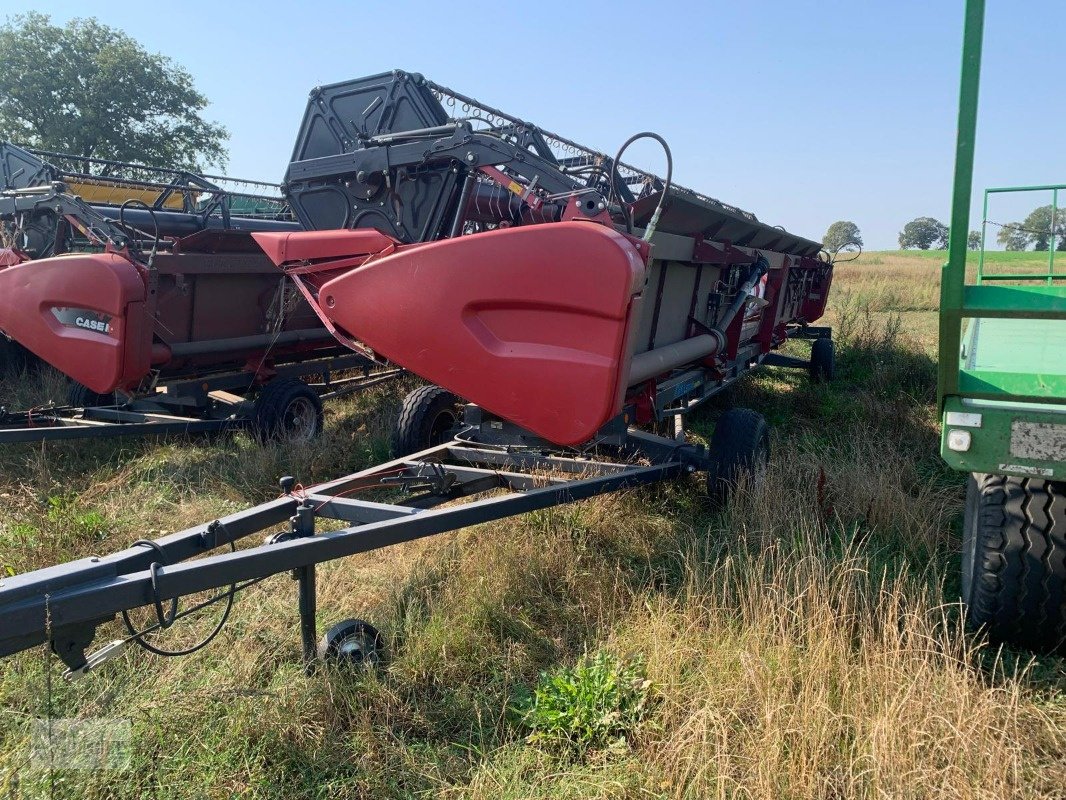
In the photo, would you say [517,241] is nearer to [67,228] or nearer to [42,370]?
[67,228]

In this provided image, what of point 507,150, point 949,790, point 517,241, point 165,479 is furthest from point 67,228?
point 949,790

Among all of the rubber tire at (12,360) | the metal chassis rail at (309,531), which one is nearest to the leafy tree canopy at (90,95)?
the rubber tire at (12,360)

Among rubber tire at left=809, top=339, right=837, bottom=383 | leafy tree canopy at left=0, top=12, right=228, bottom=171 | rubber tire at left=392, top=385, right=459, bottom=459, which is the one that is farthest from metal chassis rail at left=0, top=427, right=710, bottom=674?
leafy tree canopy at left=0, top=12, right=228, bottom=171

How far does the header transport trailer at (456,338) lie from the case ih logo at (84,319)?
164cm

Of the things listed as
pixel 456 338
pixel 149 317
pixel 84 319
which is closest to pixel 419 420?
pixel 456 338

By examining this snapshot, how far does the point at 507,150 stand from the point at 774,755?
291cm

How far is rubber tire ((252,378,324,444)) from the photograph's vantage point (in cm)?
599

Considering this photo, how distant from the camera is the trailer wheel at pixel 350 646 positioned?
2.83 m

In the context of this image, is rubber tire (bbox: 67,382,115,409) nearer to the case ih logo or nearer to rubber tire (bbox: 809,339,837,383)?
the case ih logo

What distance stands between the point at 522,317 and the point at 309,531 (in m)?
1.28

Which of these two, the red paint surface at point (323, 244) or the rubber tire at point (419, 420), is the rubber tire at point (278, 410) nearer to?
the rubber tire at point (419, 420)

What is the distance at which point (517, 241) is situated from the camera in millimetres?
3213

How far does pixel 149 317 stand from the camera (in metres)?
5.28

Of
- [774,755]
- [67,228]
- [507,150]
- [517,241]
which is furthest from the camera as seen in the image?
[67,228]
